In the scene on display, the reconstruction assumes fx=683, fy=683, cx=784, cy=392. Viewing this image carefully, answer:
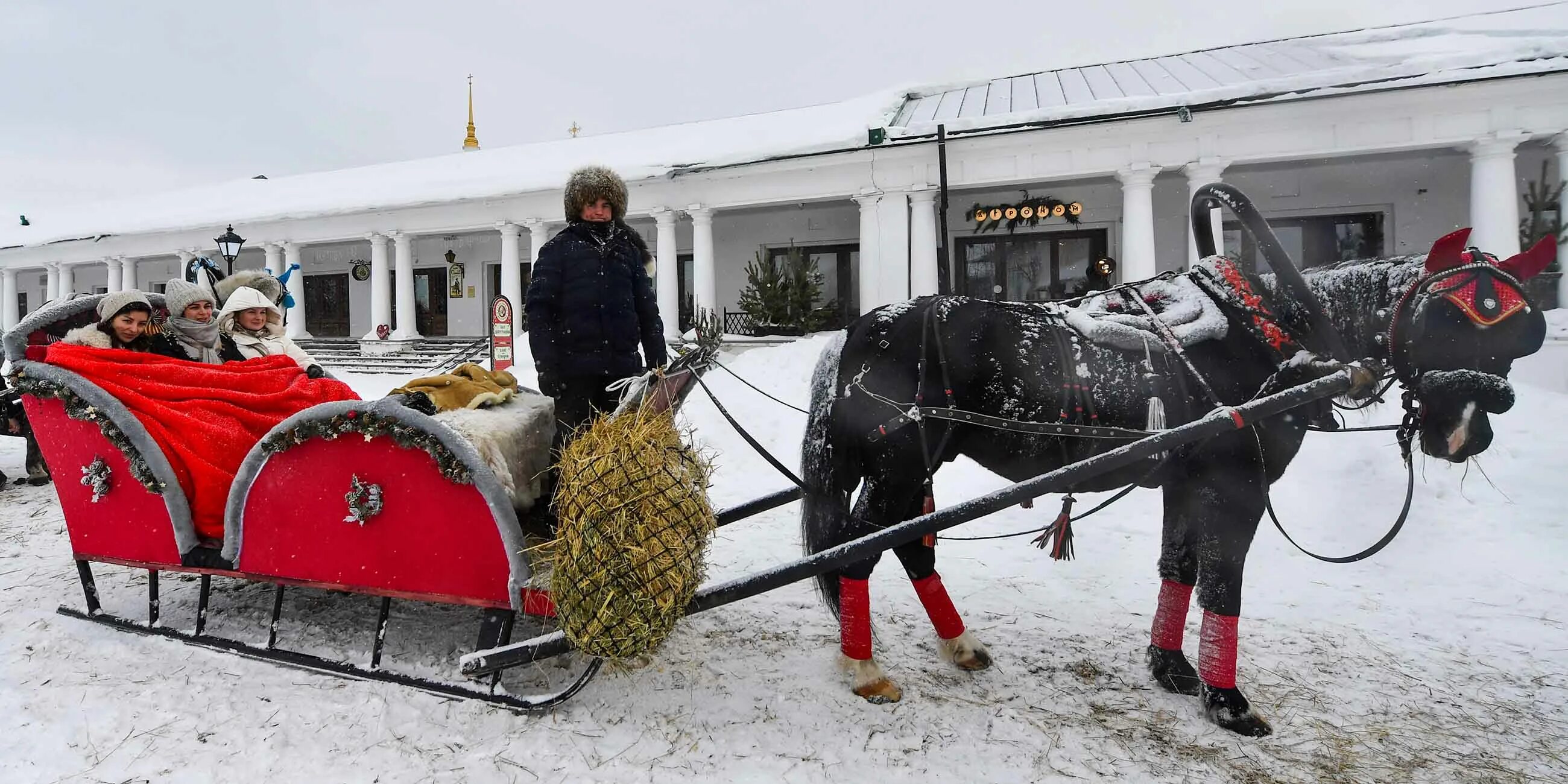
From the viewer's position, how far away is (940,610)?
280 cm

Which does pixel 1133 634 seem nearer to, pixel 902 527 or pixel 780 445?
pixel 902 527

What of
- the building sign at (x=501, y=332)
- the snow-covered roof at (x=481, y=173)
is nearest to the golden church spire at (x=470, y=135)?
the snow-covered roof at (x=481, y=173)

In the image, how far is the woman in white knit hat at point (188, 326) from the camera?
11.6 feet

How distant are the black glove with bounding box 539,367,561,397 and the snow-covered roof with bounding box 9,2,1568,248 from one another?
327 inches

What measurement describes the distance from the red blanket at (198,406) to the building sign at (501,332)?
6.86m

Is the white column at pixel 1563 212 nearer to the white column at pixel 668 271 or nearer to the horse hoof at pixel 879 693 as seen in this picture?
the horse hoof at pixel 879 693

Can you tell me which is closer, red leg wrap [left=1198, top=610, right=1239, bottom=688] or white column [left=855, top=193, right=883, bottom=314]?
red leg wrap [left=1198, top=610, right=1239, bottom=688]

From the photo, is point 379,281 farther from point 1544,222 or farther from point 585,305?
point 1544,222

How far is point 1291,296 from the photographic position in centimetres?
240

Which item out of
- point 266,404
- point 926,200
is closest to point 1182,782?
point 266,404

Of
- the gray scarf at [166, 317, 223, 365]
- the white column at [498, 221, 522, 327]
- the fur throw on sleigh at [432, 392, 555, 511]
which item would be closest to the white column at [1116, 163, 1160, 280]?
the fur throw on sleigh at [432, 392, 555, 511]

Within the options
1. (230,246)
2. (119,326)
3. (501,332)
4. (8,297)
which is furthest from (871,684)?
(8,297)

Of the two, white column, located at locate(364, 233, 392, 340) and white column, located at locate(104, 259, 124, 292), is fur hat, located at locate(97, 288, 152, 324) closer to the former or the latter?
white column, located at locate(364, 233, 392, 340)

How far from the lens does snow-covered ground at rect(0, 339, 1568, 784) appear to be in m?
2.08
